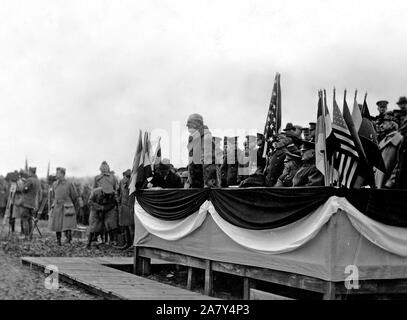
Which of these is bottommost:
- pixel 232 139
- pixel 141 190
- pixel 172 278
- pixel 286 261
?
pixel 172 278

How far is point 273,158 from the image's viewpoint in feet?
34.0

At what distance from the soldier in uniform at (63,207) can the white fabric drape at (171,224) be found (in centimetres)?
575

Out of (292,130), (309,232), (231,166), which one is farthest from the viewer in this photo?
(231,166)

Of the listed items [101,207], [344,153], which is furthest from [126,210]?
[344,153]

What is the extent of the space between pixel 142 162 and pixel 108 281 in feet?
11.1

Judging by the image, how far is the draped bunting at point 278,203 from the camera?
7.17 m

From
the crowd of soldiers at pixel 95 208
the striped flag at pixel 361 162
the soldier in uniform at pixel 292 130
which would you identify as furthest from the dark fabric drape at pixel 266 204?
the crowd of soldiers at pixel 95 208

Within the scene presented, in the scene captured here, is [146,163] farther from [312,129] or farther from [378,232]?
[378,232]

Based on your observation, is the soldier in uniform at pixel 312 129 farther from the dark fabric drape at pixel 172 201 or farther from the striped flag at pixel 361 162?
the striped flag at pixel 361 162

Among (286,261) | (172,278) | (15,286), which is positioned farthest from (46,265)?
(286,261)

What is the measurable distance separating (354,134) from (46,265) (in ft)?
20.3

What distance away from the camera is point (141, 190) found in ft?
41.0
